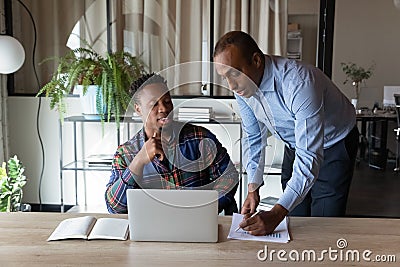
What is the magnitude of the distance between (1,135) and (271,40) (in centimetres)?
209

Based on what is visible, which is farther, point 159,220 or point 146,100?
point 146,100

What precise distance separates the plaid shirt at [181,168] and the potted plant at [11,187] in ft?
4.46

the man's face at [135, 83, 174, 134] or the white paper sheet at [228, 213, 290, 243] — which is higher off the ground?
the man's face at [135, 83, 174, 134]

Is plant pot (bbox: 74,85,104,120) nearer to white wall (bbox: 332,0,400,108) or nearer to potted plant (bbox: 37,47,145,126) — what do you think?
potted plant (bbox: 37,47,145,126)

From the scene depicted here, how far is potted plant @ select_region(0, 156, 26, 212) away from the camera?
2.71 meters

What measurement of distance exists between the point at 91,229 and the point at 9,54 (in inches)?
63.6

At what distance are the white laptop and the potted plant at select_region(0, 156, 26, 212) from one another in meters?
1.73

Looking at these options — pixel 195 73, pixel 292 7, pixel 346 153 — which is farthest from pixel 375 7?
pixel 195 73

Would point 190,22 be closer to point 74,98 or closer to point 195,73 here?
point 74,98

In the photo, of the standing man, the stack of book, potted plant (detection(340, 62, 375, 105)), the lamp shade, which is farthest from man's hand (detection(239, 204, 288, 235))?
potted plant (detection(340, 62, 375, 105))

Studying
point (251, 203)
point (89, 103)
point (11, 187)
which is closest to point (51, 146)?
point (89, 103)

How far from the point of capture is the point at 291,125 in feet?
6.00

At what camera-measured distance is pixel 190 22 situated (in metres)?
3.51

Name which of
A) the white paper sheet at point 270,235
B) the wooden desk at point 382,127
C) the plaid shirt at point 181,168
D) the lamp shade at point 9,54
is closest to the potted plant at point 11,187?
the lamp shade at point 9,54
